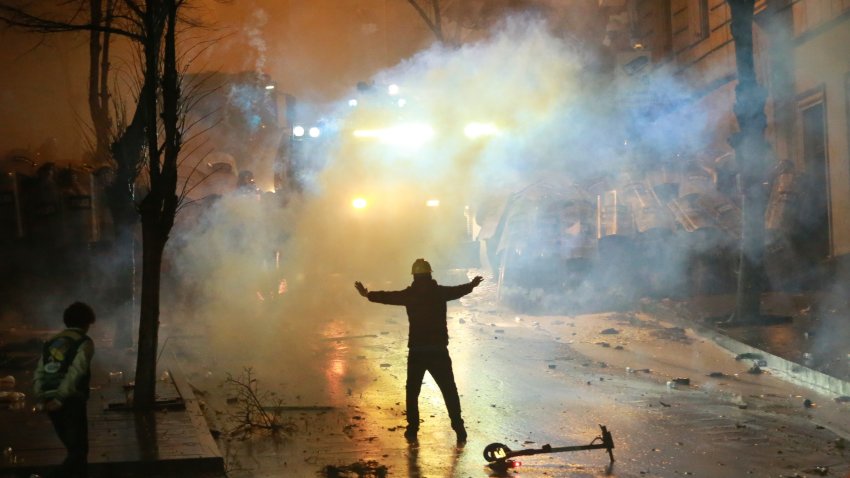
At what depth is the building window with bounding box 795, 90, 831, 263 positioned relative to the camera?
50.8 feet

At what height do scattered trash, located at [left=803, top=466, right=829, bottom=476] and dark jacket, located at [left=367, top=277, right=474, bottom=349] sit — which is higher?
dark jacket, located at [left=367, top=277, right=474, bottom=349]

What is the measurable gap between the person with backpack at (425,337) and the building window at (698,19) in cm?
1554

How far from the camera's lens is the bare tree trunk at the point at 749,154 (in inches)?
466

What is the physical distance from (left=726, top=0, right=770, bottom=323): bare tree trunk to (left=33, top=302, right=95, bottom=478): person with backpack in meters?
9.53

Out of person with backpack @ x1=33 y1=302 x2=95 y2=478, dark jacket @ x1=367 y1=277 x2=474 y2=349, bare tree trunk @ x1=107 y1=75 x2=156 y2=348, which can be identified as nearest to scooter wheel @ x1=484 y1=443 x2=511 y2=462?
dark jacket @ x1=367 y1=277 x2=474 y2=349

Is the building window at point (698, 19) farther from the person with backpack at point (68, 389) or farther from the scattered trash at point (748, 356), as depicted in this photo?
the person with backpack at point (68, 389)

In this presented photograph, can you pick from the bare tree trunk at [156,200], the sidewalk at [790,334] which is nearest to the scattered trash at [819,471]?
the sidewalk at [790,334]

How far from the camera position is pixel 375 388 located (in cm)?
977

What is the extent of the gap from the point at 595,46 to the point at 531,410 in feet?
65.0

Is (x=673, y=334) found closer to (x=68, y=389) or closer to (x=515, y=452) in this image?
(x=515, y=452)

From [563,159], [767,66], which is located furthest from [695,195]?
[563,159]

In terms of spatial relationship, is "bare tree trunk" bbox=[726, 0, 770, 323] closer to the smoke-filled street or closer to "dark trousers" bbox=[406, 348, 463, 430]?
the smoke-filled street

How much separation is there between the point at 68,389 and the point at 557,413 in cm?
473

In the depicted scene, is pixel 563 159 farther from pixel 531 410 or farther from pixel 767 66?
pixel 531 410
